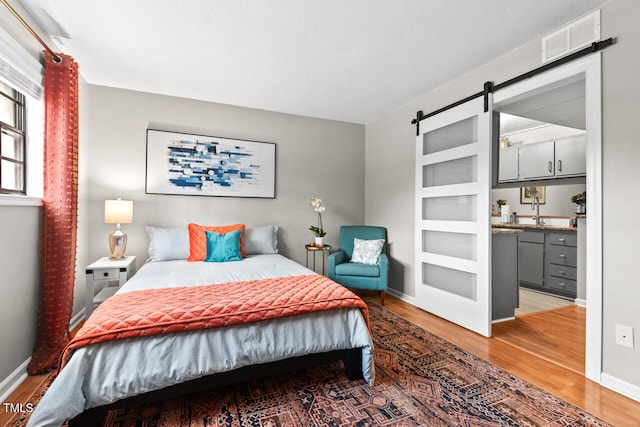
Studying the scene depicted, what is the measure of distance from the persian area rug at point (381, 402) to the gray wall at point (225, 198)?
2271 millimetres

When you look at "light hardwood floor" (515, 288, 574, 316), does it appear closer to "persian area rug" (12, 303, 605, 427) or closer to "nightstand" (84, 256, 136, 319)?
"persian area rug" (12, 303, 605, 427)

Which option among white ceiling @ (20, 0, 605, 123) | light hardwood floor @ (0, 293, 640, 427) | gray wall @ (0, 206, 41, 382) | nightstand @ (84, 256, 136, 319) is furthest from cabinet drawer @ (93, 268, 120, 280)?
white ceiling @ (20, 0, 605, 123)

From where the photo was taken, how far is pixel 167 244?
3299 millimetres

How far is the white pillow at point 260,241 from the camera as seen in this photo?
373 cm

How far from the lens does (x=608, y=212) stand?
78.8 inches

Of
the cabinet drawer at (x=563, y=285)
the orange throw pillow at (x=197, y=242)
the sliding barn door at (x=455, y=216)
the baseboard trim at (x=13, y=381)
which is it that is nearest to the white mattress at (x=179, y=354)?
the baseboard trim at (x=13, y=381)

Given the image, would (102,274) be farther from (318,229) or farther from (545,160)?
(545,160)

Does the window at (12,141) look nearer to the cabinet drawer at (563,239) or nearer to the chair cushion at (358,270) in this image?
the chair cushion at (358,270)

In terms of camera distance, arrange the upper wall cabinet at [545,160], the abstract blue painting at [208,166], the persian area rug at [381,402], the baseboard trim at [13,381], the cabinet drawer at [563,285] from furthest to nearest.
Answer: the upper wall cabinet at [545,160]
the cabinet drawer at [563,285]
the abstract blue painting at [208,166]
the baseboard trim at [13,381]
the persian area rug at [381,402]

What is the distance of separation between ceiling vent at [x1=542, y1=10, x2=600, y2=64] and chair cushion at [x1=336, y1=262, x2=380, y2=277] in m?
2.56

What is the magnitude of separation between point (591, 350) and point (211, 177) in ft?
13.0

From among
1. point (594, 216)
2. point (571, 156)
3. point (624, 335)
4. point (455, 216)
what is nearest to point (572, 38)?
point (594, 216)

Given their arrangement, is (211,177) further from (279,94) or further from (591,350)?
(591,350)

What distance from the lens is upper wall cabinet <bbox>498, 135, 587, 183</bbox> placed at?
4.16 metres
